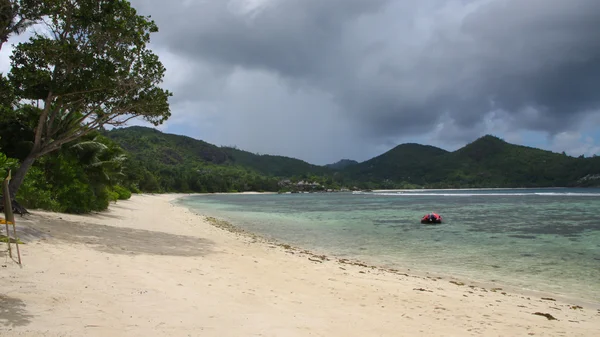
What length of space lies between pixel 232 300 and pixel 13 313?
10.9 feet

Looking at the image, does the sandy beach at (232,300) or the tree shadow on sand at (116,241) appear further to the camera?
the tree shadow on sand at (116,241)

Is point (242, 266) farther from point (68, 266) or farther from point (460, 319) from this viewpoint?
point (460, 319)

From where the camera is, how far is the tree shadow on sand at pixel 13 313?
4.75 meters

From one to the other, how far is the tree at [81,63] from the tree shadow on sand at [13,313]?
10.5m

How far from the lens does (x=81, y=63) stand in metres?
14.3

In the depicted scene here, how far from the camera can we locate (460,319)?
7.02 metres

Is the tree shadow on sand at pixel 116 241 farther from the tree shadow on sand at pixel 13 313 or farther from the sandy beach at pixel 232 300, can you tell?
the tree shadow on sand at pixel 13 313

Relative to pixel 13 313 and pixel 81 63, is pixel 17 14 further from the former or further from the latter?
pixel 13 313

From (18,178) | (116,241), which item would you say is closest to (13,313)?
(116,241)

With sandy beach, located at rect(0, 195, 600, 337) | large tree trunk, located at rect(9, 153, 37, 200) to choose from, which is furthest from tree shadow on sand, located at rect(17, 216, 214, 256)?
large tree trunk, located at rect(9, 153, 37, 200)

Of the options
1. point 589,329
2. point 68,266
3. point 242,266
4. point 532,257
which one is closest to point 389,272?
point 242,266

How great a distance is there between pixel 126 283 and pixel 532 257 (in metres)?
16.2

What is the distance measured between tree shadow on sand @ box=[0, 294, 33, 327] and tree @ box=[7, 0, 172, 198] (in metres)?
10.5

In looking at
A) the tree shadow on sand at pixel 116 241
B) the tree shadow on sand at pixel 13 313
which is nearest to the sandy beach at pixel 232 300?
the tree shadow on sand at pixel 13 313
